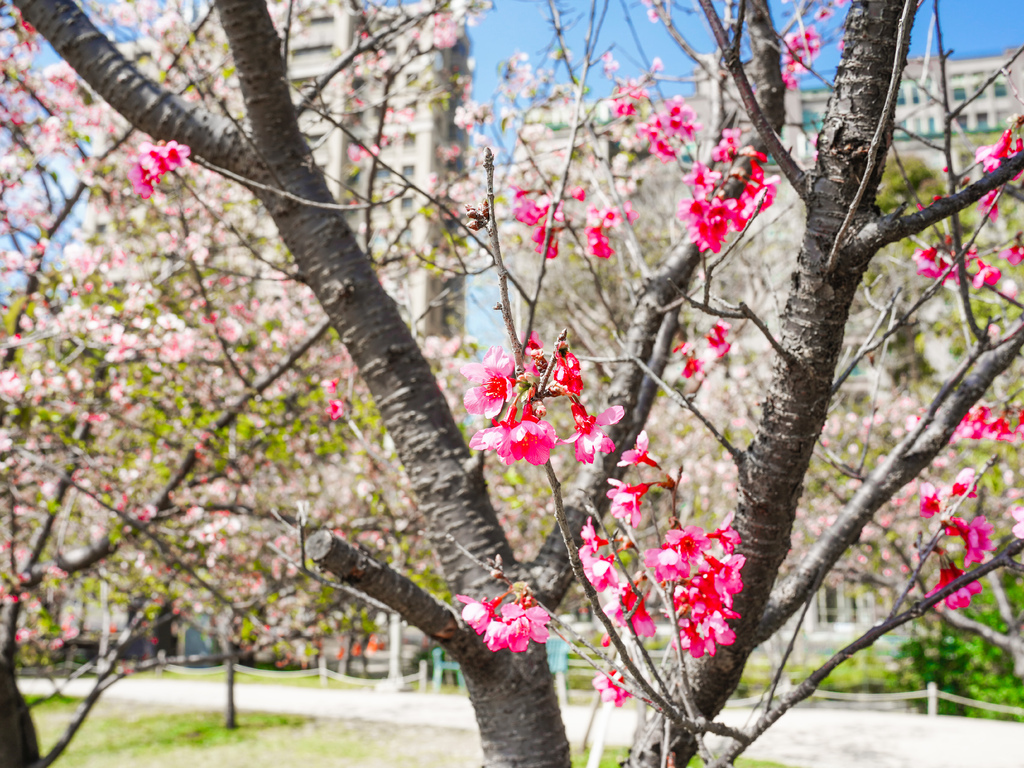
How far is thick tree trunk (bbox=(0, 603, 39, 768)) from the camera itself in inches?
171

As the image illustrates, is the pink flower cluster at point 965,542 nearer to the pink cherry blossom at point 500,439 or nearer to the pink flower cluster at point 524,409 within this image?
the pink flower cluster at point 524,409

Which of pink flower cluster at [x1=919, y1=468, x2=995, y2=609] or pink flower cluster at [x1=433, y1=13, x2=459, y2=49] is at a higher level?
pink flower cluster at [x1=433, y1=13, x2=459, y2=49]

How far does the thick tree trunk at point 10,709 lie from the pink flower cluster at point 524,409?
16.3 feet

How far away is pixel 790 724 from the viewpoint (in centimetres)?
909

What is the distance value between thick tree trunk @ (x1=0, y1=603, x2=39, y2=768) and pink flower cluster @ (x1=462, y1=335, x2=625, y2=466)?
16.3 ft

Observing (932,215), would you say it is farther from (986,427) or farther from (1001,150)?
(986,427)

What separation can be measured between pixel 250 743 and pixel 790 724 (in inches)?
273

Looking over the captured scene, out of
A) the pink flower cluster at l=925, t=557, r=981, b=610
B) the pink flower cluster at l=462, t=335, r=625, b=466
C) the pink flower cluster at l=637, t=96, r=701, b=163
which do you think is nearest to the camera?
the pink flower cluster at l=462, t=335, r=625, b=466

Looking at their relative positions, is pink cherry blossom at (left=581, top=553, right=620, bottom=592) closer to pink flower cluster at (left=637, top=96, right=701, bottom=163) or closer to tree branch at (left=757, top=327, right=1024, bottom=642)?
tree branch at (left=757, top=327, right=1024, bottom=642)

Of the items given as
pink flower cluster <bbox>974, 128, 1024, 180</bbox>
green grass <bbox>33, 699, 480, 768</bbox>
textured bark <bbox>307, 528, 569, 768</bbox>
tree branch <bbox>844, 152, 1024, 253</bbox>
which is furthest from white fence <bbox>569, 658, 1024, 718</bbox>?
tree branch <bbox>844, 152, 1024, 253</bbox>

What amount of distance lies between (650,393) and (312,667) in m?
15.7

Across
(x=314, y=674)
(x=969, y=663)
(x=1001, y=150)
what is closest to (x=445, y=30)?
(x=1001, y=150)

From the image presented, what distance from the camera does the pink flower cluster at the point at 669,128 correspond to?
9.09 feet

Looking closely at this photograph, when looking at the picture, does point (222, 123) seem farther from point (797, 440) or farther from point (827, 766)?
point (827, 766)
